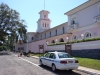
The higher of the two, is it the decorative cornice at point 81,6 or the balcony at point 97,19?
the decorative cornice at point 81,6

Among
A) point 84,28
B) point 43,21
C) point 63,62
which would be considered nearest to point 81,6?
point 84,28

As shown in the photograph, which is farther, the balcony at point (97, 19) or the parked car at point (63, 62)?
the balcony at point (97, 19)

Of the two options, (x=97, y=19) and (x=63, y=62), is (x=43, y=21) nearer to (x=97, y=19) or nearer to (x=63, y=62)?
(x=97, y=19)

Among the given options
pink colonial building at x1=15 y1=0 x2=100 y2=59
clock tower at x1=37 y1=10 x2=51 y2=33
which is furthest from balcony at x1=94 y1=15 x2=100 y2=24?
clock tower at x1=37 y1=10 x2=51 y2=33

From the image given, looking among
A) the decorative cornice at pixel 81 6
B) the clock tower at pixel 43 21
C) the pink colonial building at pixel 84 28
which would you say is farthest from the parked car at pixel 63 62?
the clock tower at pixel 43 21

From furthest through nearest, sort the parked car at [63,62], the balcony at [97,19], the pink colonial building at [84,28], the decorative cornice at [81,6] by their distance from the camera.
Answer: the decorative cornice at [81,6]
the balcony at [97,19]
the pink colonial building at [84,28]
the parked car at [63,62]

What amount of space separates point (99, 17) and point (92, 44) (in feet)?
23.6

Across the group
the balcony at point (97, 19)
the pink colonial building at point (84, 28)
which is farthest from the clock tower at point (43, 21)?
the balcony at point (97, 19)

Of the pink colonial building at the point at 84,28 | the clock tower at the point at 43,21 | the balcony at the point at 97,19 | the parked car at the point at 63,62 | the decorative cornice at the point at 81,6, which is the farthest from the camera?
the clock tower at the point at 43,21

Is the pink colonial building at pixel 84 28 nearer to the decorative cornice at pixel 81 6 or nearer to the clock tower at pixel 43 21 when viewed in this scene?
the decorative cornice at pixel 81 6

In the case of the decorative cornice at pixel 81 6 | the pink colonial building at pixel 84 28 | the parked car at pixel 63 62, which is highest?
the decorative cornice at pixel 81 6

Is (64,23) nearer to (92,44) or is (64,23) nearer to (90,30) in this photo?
(90,30)

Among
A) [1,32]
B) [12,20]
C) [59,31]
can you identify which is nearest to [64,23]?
[59,31]

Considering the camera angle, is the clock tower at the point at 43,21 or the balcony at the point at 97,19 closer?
Answer: the balcony at the point at 97,19
